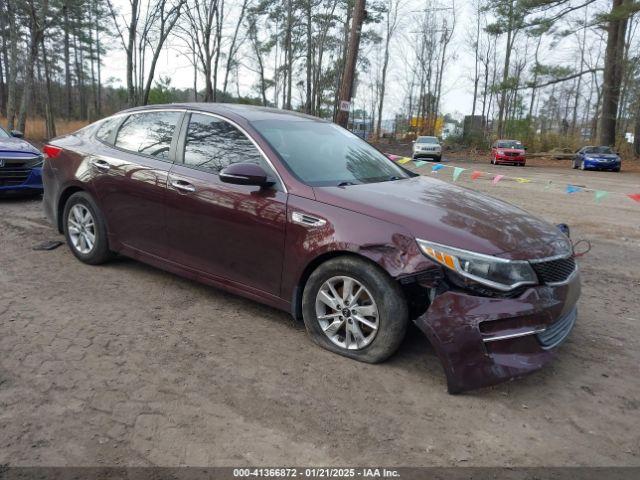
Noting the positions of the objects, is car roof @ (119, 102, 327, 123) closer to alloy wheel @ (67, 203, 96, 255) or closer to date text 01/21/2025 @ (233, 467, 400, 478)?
alloy wheel @ (67, 203, 96, 255)

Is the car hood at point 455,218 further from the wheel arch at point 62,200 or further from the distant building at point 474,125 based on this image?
the distant building at point 474,125

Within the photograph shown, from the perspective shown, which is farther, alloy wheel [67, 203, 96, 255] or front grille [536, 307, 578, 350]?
alloy wheel [67, 203, 96, 255]

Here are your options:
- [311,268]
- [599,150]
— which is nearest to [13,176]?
[311,268]

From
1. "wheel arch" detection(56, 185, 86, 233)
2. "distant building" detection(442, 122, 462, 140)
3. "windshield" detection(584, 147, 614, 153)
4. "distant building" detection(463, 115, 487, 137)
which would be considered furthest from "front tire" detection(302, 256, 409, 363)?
"distant building" detection(442, 122, 462, 140)

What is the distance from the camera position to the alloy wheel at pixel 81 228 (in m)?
5.06

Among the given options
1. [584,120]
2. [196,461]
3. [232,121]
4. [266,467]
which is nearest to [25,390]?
[196,461]

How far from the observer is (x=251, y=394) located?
119 inches

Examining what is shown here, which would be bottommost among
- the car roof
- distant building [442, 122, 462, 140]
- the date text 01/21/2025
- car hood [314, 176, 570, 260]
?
the date text 01/21/2025

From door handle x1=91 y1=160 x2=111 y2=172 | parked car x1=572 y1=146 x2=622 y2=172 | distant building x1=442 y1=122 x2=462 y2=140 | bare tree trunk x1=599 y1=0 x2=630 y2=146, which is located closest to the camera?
door handle x1=91 y1=160 x2=111 y2=172

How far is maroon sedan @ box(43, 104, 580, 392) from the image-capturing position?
3.04 m

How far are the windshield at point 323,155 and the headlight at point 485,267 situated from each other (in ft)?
3.68

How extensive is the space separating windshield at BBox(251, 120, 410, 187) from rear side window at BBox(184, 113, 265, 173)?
17 cm

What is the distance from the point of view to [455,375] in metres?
3.02

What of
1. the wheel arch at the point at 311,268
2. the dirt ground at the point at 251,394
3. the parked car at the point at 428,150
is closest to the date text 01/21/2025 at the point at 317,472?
the dirt ground at the point at 251,394
